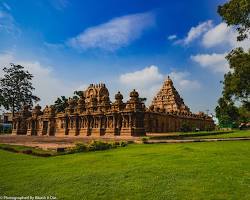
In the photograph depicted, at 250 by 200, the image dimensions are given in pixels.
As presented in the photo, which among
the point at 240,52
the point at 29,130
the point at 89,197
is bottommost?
the point at 89,197

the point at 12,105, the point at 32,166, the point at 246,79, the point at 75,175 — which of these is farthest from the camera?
the point at 12,105

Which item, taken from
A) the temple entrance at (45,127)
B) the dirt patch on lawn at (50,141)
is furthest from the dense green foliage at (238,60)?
the temple entrance at (45,127)

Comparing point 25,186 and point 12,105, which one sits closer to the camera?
point 25,186

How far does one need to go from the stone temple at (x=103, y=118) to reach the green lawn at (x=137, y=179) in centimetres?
2968

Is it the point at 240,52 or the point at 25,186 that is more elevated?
the point at 240,52

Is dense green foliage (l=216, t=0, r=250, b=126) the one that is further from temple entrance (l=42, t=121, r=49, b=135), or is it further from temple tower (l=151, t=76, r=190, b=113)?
temple tower (l=151, t=76, r=190, b=113)

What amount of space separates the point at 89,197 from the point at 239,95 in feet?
95.2

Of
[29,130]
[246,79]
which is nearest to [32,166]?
[246,79]

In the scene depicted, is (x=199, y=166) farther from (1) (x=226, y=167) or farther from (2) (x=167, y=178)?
(2) (x=167, y=178)

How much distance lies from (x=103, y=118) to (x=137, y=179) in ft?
129

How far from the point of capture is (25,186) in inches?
376

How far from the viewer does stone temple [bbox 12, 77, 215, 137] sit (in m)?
43.4

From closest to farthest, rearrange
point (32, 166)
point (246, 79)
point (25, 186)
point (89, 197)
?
1. point (89, 197)
2. point (25, 186)
3. point (32, 166)
4. point (246, 79)

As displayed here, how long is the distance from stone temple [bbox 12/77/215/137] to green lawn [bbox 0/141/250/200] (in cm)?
2968
